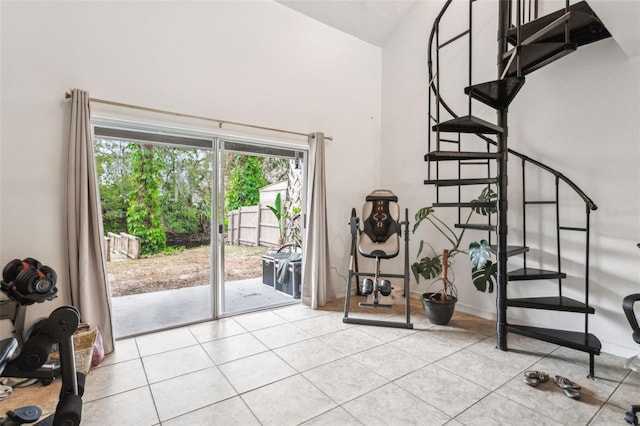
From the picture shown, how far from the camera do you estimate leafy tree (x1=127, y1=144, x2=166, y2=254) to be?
10.6ft

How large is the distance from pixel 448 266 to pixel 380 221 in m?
0.95

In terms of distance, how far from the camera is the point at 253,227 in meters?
4.07

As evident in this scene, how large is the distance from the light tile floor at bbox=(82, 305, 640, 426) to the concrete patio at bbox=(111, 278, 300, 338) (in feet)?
0.72

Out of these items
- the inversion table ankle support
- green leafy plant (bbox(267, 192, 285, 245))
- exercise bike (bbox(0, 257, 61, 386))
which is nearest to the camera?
exercise bike (bbox(0, 257, 61, 386))

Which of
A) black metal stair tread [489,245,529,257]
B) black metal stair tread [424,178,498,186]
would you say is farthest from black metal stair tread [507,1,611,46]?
black metal stair tread [489,245,529,257]

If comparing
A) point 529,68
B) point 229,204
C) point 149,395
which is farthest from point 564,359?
point 229,204

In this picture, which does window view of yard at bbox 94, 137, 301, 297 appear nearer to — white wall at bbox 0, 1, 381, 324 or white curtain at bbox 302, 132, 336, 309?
white wall at bbox 0, 1, 381, 324

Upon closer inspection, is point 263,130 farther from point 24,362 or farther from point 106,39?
point 24,362

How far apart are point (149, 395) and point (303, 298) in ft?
7.03

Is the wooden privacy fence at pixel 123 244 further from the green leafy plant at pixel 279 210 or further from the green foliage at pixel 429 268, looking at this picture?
the green foliage at pixel 429 268

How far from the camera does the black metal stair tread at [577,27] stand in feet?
7.39

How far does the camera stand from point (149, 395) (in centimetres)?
212

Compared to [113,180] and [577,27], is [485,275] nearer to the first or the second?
[577,27]

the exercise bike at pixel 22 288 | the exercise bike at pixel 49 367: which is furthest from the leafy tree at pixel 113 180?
the exercise bike at pixel 49 367
